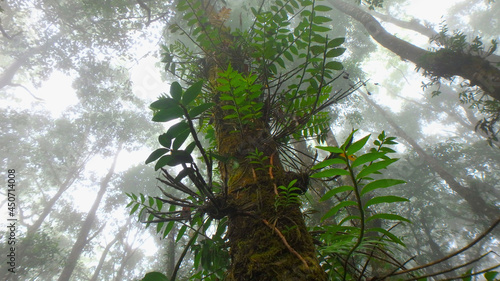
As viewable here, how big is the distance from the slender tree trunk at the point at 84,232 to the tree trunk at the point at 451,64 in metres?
A: 16.3

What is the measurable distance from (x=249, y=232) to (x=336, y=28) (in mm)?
15368

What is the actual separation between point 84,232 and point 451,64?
1689cm

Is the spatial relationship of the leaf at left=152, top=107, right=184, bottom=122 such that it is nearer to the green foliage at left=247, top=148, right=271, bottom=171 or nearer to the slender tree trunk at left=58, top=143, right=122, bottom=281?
the green foliage at left=247, top=148, right=271, bottom=171

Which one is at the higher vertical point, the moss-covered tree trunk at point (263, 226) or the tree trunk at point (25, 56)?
the tree trunk at point (25, 56)

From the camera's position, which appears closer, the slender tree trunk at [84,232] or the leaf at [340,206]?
the leaf at [340,206]

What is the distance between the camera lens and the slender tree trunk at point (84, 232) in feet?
37.7

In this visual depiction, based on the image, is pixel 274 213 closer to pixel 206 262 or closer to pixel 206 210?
pixel 206 210

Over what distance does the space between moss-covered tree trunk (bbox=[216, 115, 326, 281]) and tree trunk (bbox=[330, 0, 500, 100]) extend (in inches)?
193

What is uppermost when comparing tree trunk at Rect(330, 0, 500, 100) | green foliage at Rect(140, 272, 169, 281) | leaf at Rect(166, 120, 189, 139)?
tree trunk at Rect(330, 0, 500, 100)

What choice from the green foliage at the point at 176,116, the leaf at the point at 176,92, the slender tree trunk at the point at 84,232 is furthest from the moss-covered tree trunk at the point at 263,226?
the slender tree trunk at the point at 84,232

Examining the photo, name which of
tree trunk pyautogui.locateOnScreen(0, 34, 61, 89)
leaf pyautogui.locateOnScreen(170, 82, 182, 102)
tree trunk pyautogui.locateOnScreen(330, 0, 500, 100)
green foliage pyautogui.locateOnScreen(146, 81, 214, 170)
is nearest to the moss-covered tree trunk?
green foliage pyautogui.locateOnScreen(146, 81, 214, 170)

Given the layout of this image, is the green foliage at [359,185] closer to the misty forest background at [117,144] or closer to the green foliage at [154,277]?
the green foliage at [154,277]

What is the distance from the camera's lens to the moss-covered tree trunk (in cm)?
72

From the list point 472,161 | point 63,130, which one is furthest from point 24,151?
point 472,161
